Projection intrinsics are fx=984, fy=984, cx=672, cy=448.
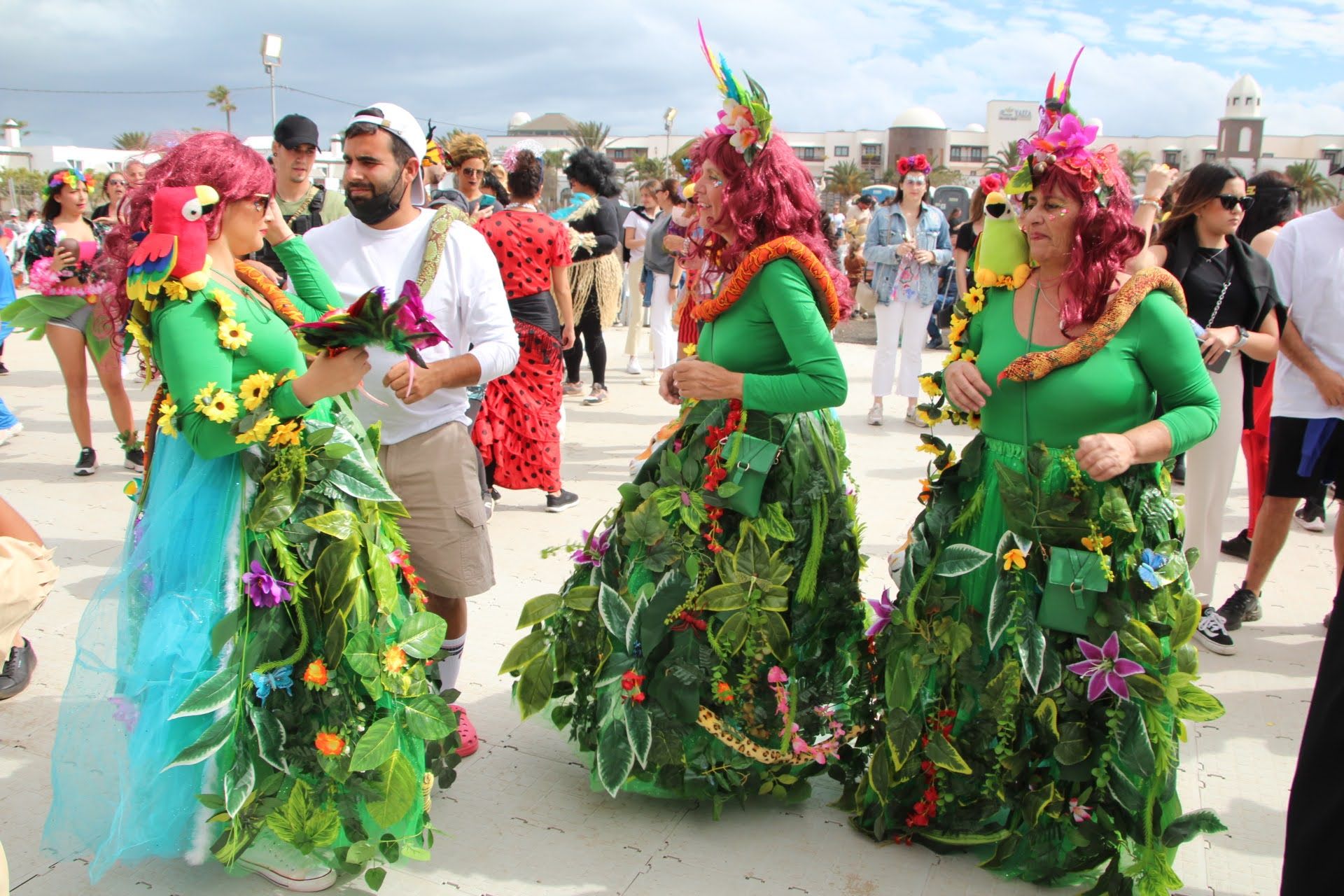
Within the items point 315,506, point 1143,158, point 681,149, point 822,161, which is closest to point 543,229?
point 681,149

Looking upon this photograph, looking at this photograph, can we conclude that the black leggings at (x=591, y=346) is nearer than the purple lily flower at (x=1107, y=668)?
No

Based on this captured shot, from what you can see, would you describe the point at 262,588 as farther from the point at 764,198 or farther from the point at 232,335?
the point at 764,198

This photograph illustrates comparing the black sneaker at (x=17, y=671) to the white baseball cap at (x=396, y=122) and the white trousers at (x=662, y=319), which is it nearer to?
the white baseball cap at (x=396, y=122)

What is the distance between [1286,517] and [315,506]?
3966mm

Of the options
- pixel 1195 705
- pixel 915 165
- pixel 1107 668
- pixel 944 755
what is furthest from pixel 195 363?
pixel 915 165

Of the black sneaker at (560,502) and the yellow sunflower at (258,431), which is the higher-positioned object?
the yellow sunflower at (258,431)

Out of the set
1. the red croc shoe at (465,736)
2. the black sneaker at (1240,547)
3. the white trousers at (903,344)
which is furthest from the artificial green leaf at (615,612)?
the white trousers at (903,344)

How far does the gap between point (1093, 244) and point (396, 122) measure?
2.00 meters

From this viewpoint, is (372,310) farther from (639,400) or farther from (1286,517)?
(639,400)

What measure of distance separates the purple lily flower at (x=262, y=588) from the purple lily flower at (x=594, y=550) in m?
0.89

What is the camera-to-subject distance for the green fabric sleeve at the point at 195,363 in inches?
89.4

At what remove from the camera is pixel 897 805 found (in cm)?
279

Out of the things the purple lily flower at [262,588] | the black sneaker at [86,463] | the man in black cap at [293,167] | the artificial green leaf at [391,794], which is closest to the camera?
the purple lily flower at [262,588]

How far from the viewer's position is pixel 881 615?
2760 millimetres
